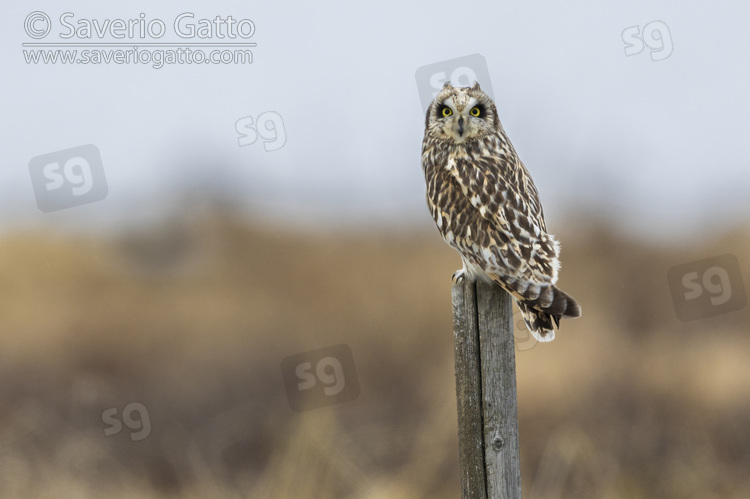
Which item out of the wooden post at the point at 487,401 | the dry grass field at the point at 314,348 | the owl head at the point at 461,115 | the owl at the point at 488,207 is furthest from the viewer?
the dry grass field at the point at 314,348

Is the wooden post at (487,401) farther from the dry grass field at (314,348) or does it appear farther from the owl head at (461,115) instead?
the dry grass field at (314,348)

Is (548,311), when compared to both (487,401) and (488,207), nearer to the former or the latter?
(487,401)

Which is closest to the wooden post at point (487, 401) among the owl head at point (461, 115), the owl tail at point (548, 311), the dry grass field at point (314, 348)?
the owl tail at point (548, 311)

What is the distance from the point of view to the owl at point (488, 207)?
2883 millimetres

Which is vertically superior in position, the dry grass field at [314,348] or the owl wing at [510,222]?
the owl wing at [510,222]

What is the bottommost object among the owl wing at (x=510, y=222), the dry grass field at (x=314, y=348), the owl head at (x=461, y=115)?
the dry grass field at (x=314, y=348)

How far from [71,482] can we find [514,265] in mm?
4249

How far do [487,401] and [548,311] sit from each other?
41 cm

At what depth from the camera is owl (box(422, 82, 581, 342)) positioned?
9.46ft

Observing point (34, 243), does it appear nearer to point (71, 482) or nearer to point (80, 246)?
point (80, 246)

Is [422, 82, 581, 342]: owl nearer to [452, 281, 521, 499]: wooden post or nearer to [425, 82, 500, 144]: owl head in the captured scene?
[425, 82, 500, 144]: owl head

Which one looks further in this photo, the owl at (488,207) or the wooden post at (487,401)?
the owl at (488,207)

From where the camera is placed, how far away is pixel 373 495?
5234mm

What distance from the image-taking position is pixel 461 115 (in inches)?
139
